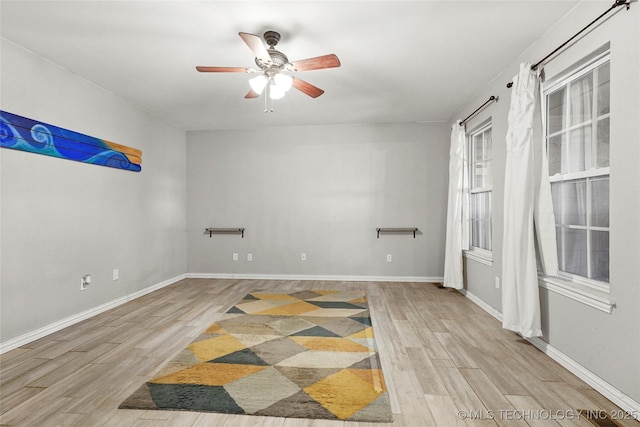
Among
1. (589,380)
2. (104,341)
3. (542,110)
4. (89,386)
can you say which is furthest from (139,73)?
(589,380)

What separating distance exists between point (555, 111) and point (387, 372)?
8.23ft

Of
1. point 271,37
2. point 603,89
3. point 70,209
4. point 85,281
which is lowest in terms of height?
point 85,281

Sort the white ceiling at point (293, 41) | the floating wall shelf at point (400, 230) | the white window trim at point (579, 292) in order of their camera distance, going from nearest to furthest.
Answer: the white window trim at point (579, 292), the white ceiling at point (293, 41), the floating wall shelf at point (400, 230)

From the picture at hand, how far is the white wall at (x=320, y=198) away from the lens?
5.15 meters

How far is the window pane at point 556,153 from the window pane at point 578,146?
3.8 inches

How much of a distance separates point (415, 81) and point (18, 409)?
4239 mm

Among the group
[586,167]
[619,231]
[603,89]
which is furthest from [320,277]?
[603,89]

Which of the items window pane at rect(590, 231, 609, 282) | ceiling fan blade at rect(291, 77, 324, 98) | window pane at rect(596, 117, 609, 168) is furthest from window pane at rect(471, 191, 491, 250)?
ceiling fan blade at rect(291, 77, 324, 98)

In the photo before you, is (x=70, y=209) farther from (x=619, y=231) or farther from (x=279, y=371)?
(x=619, y=231)

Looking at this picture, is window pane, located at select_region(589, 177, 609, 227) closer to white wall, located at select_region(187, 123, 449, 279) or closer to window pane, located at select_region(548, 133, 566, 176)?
window pane, located at select_region(548, 133, 566, 176)

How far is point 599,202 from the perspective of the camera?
2.14 meters

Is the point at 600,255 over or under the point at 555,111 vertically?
under

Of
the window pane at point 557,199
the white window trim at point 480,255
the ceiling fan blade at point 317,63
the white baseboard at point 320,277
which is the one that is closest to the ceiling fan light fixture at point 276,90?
the ceiling fan blade at point 317,63

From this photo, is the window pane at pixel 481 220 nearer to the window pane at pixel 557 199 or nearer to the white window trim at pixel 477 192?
the white window trim at pixel 477 192
